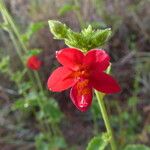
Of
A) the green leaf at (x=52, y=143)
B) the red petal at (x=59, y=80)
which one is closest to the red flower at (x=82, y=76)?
the red petal at (x=59, y=80)

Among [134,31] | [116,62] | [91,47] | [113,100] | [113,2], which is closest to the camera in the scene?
[91,47]

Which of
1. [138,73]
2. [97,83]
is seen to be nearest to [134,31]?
[138,73]

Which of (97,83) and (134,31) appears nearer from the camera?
(97,83)

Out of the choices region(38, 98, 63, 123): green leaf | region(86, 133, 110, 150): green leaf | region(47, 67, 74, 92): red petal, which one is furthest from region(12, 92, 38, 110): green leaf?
region(47, 67, 74, 92): red petal

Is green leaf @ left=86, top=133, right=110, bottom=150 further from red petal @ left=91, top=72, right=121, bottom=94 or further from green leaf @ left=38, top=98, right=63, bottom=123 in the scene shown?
green leaf @ left=38, top=98, right=63, bottom=123

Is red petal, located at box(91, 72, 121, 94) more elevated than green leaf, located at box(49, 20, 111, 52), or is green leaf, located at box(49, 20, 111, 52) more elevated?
green leaf, located at box(49, 20, 111, 52)

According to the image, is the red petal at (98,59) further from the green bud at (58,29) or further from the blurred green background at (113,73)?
the blurred green background at (113,73)

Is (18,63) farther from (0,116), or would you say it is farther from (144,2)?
(144,2)
